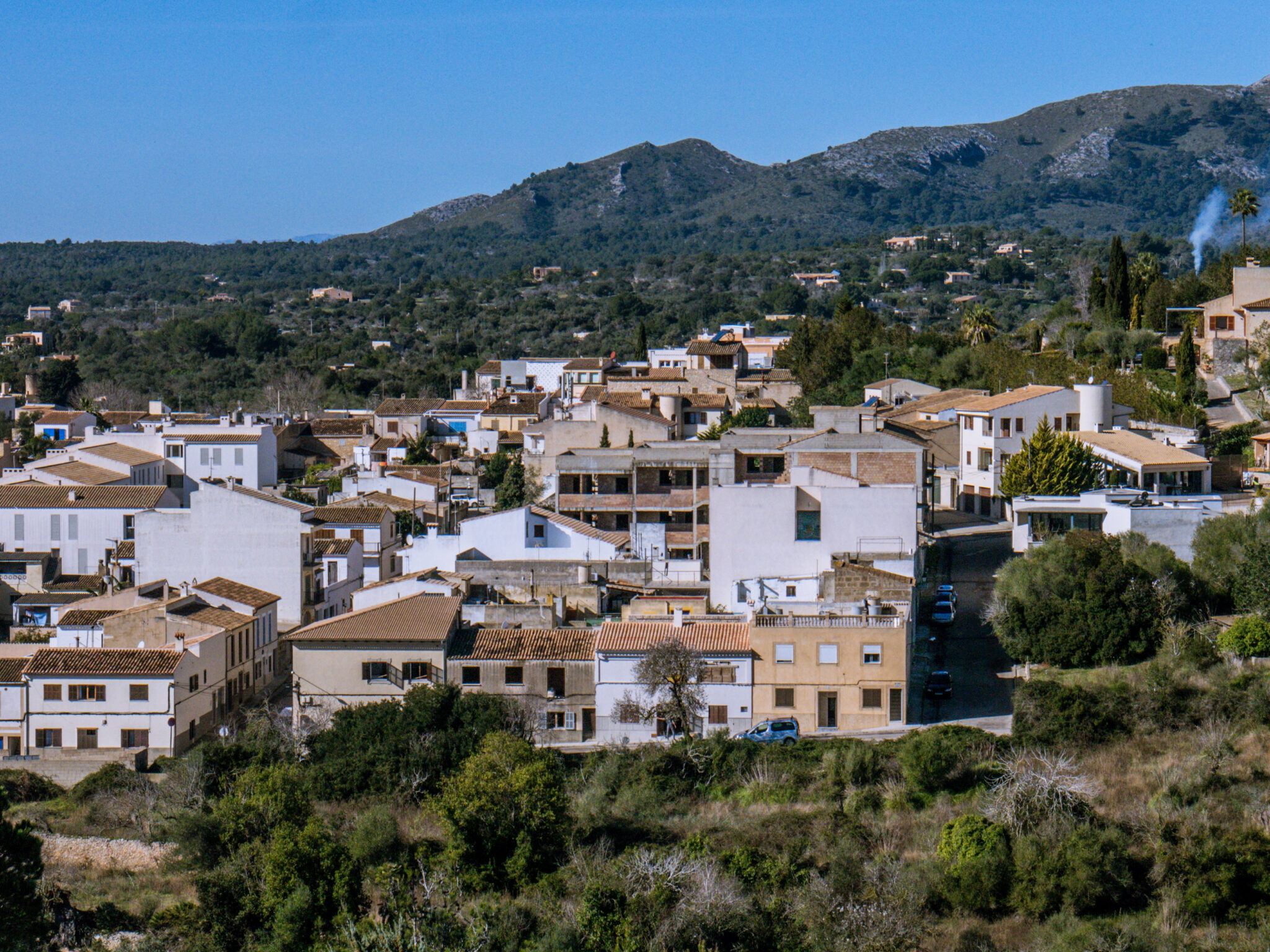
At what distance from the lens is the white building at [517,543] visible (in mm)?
35406

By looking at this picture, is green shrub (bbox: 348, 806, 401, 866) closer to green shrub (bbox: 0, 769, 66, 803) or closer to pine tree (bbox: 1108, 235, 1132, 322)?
green shrub (bbox: 0, 769, 66, 803)

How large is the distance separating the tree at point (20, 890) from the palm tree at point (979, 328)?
132ft

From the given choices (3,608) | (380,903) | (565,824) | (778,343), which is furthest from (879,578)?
(778,343)

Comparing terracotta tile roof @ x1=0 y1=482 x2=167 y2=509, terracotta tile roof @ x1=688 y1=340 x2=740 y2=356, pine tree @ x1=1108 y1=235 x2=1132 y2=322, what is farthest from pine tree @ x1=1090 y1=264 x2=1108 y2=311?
terracotta tile roof @ x1=0 y1=482 x2=167 y2=509

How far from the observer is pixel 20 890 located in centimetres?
2075

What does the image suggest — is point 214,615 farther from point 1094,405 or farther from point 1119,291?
point 1119,291

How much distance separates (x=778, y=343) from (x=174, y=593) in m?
41.1

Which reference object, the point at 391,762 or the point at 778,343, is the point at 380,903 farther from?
the point at 778,343

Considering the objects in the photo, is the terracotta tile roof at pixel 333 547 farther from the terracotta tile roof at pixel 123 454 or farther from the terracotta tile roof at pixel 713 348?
the terracotta tile roof at pixel 713 348

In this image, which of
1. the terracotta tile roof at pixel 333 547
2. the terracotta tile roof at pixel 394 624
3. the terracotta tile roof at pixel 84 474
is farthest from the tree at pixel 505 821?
the terracotta tile roof at pixel 84 474

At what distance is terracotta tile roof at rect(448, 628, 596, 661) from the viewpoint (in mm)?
27656

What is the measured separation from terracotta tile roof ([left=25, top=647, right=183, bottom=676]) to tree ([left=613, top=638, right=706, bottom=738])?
8.18m

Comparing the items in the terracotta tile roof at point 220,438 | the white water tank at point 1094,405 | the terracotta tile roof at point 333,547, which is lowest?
the terracotta tile roof at point 333,547

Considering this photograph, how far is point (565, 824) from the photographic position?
23.3m
